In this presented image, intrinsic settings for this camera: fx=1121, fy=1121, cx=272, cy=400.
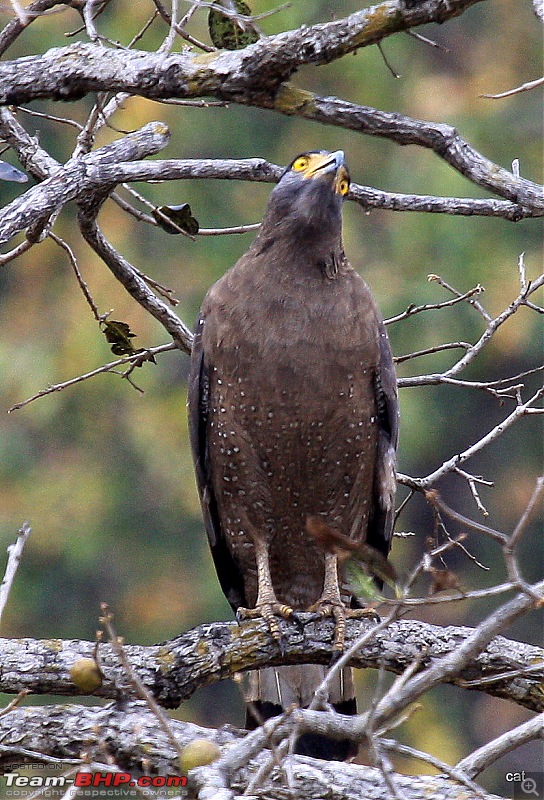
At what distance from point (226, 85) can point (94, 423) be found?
30.8 feet

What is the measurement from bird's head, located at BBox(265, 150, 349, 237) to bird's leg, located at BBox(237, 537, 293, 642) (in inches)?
46.8

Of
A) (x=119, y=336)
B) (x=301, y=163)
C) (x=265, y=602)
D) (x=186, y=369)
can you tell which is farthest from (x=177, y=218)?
(x=186, y=369)

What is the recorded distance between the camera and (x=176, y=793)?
9.52ft

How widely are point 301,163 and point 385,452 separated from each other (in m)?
1.12

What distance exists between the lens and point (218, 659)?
337cm

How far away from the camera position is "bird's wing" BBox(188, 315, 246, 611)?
416 cm

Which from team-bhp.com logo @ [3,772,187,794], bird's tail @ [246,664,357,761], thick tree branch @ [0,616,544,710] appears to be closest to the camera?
team-bhp.com logo @ [3,772,187,794]

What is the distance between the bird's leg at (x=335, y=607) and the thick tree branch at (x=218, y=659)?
27 cm

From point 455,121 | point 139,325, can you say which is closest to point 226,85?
point 139,325

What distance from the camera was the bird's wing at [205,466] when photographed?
4160 millimetres

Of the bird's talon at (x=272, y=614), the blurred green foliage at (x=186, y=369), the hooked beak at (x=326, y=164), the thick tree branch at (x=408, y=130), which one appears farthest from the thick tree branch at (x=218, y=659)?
the blurred green foliage at (x=186, y=369)

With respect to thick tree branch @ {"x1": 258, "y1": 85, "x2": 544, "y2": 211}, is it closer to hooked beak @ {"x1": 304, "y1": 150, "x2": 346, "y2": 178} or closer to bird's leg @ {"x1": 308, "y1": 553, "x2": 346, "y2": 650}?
hooked beak @ {"x1": 304, "y1": 150, "x2": 346, "y2": 178}

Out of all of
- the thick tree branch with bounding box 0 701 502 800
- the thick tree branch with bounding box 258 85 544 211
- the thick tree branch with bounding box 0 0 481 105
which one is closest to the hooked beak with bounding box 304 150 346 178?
the thick tree branch with bounding box 258 85 544 211

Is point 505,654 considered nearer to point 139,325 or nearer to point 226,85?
point 226,85
